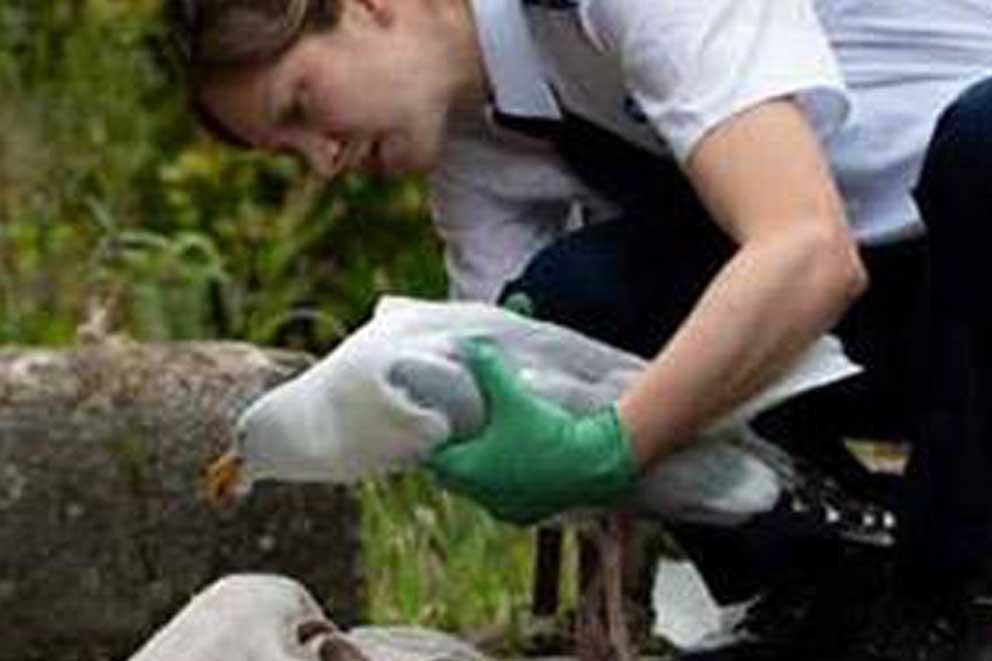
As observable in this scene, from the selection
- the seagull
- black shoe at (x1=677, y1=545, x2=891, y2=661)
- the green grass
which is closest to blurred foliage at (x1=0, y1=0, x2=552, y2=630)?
the green grass

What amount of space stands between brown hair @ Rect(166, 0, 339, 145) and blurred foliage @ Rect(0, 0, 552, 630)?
83.1 inches

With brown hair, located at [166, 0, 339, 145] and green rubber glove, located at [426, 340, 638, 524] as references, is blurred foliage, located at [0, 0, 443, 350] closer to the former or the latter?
brown hair, located at [166, 0, 339, 145]

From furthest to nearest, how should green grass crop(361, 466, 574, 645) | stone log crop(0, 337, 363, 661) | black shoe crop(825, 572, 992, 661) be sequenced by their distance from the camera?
green grass crop(361, 466, 574, 645) < stone log crop(0, 337, 363, 661) < black shoe crop(825, 572, 992, 661)

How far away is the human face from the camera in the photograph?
3.51 m

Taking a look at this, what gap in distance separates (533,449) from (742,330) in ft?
0.68

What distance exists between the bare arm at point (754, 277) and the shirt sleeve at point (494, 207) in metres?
0.42

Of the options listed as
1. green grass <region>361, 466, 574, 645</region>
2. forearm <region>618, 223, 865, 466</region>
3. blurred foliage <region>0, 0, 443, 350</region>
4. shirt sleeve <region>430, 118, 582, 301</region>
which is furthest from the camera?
blurred foliage <region>0, 0, 443, 350</region>

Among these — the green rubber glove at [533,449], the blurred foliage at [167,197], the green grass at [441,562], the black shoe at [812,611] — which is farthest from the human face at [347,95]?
the blurred foliage at [167,197]

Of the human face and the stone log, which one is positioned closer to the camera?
the human face

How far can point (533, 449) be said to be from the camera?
3.35 meters

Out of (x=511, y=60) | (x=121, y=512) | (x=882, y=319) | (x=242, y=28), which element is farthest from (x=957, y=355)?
(x=121, y=512)

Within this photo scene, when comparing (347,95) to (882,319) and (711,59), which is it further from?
(882,319)

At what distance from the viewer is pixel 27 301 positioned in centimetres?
577

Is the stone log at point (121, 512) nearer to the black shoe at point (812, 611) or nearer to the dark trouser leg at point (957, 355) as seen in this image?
the black shoe at point (812, 611)
